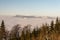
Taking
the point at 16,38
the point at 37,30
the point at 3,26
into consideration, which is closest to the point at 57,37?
the point at 37,30

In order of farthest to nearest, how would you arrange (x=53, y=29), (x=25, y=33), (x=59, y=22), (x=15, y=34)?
(x=59, y=22) → (x=53, y=29) → (x=25, y=33) → (x=15, y=34)

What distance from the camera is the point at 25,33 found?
12.1 metres

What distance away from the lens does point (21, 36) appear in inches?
468

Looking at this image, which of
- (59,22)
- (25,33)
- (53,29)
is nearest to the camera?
(25,33)

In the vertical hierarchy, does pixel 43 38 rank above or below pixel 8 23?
below

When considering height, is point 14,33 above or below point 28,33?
above

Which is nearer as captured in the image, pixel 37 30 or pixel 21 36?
pixel 21 36

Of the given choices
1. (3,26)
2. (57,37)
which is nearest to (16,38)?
(3,26)

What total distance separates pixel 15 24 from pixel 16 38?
91 cm

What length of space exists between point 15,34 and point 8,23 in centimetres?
93

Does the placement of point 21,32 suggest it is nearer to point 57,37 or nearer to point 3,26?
point 3,26

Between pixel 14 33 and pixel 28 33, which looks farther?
pixel 28 33

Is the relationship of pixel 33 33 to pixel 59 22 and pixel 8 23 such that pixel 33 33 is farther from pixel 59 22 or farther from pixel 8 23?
pixel 59 22

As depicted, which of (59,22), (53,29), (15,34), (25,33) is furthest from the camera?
(59,22)
